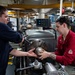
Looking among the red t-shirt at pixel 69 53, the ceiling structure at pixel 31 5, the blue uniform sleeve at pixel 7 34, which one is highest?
the ceiling structure at pixel 31 5

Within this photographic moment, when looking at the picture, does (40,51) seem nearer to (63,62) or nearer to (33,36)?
(63,62)

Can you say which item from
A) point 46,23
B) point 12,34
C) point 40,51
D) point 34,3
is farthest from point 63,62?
point 34,3

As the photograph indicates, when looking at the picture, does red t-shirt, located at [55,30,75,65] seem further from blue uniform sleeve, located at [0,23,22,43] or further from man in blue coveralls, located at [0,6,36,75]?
blue uniform sleeve, located at [0,23,22,43]

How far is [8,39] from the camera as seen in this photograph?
223cm

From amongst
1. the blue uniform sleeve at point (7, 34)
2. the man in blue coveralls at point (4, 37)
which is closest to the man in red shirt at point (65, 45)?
the man in blue coveralls at point (4, 37)

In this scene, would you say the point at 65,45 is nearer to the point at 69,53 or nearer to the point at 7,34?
the point at 69,53

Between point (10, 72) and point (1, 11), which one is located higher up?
point (1, 11)

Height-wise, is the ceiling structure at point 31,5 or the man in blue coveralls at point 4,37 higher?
the ceiling structure at point 31,5

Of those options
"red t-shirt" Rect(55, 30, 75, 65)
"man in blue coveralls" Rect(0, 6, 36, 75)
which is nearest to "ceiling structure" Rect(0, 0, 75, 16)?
"man in blue coveralls" Rect(0, 6, 36, 75)

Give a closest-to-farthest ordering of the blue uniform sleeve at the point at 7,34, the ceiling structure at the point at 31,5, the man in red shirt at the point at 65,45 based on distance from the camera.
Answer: the blue uniform sleeve at the point at 7,34 → the man in red shirt at the point at 65,45 → the ceiling structure at the point at 31,5

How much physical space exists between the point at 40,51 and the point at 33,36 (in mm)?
1024

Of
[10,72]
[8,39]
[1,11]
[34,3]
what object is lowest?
[10,72]

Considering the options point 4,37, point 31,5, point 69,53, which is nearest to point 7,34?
point 4,37

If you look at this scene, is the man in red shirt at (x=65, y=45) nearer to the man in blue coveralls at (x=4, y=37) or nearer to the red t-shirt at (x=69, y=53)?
the red t-shirt at (x=69, y=53)
